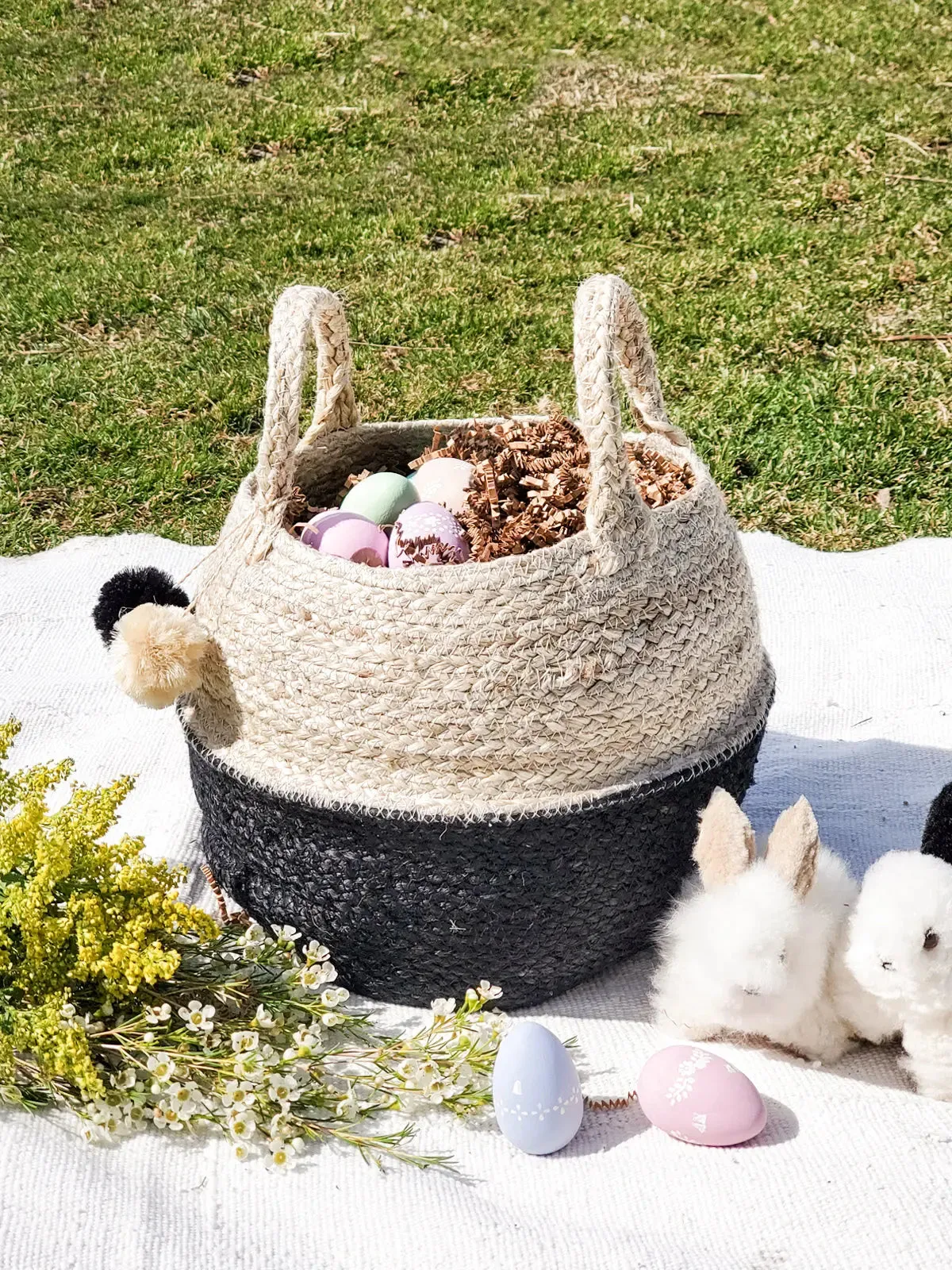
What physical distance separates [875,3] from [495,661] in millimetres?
4889

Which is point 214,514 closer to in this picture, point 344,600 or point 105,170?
point 344,600

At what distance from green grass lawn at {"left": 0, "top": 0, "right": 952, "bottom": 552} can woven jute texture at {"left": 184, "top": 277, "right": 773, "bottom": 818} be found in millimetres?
1416

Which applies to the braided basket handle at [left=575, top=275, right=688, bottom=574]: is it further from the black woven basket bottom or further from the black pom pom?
the black pom pom

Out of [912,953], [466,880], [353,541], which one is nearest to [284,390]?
[353,541]

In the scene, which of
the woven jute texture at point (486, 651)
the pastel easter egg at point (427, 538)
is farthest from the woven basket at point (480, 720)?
the pastel easter egg at point (427, 538)

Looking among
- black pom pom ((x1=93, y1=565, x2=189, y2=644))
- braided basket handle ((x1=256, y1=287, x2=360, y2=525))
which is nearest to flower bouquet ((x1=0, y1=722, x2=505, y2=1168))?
black pom pom ((x1=93, y1=565, x2=189, y2=644))

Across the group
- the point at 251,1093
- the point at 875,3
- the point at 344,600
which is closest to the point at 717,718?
the point at 344,600

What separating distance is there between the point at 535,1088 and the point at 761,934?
0.29 metres

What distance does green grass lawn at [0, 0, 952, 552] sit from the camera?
319cm

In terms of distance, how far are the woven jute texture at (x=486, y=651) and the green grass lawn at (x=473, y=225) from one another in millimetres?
1416

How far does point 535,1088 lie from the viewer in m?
1.39

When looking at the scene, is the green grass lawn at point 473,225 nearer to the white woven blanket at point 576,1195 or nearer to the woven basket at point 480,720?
the woven basket at point 480,720

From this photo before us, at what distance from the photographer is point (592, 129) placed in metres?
4.76

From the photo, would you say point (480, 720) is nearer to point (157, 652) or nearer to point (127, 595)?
point (157, 652)
